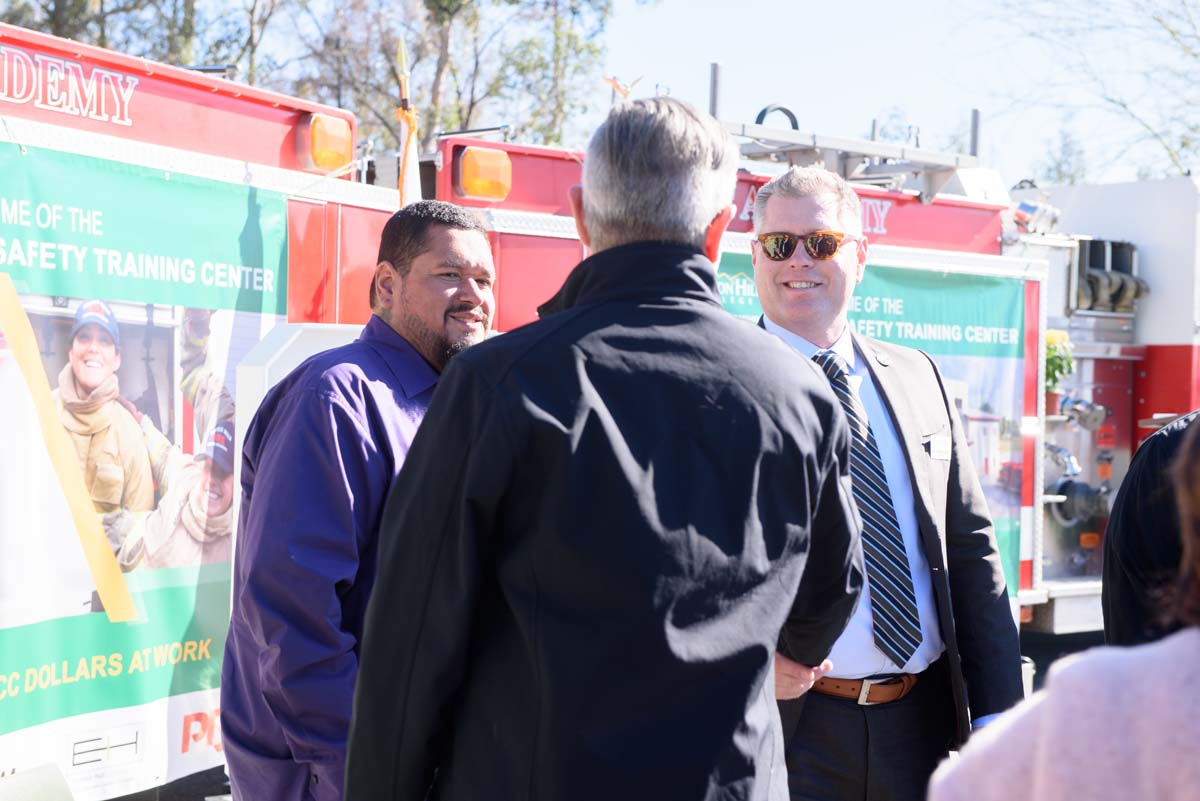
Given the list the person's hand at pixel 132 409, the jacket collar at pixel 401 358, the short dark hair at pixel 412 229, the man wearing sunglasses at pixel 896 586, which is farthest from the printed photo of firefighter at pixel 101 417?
the man wearing sunglasses at pixel 896 586

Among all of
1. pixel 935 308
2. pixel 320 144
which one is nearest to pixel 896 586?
pixel 320 144

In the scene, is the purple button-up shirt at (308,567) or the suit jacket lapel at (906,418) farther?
the suit jacket lapel at (906,418)

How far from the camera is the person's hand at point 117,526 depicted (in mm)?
3781

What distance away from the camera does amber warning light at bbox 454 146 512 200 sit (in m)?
4.94

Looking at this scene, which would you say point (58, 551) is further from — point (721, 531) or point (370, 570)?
point (721, 531)

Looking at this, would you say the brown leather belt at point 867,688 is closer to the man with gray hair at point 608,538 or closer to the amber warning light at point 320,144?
the man with gray hair at point 608,538

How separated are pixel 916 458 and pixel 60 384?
2.34 metres

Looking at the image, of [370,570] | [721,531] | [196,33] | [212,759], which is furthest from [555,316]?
[196,33]

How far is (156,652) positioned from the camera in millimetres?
3920

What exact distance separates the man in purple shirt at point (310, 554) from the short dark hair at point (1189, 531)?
1.51m

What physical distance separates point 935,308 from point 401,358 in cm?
449

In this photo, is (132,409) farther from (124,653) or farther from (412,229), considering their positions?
(412,229)

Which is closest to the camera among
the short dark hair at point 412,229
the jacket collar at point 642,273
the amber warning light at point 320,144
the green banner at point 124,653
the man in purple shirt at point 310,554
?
the jacket collar at point 642,273

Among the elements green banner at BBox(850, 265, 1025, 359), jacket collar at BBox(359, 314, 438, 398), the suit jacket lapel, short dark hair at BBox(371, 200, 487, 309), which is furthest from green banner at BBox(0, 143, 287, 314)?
green banner at BBox(850, 265, 1025, 359)
